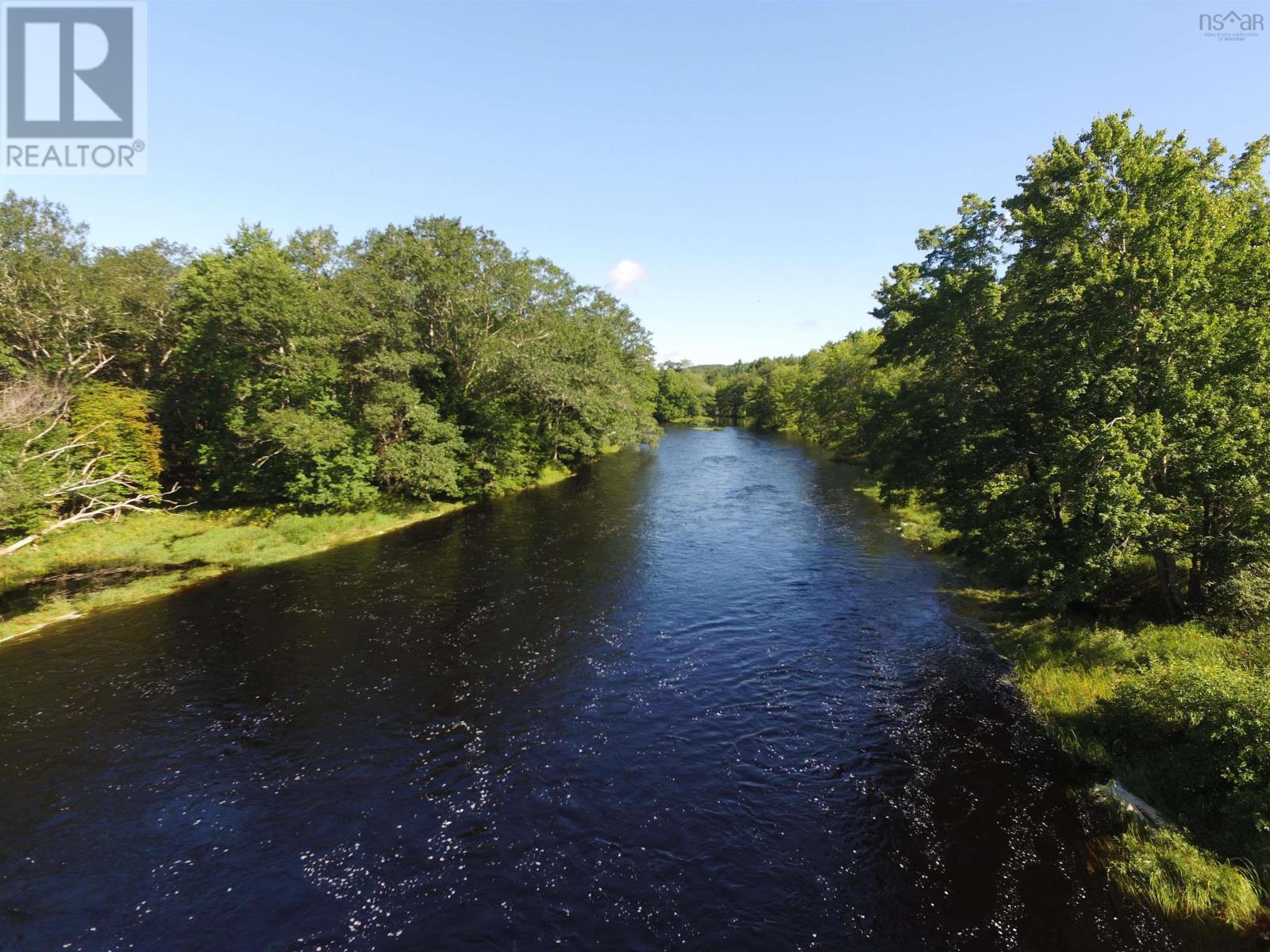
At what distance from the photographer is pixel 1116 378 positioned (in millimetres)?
17969

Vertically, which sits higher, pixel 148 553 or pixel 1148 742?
pixel 1148 742

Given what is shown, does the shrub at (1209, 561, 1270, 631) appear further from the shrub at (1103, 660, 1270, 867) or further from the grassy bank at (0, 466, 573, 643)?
the grassy bank at (0, 466, 573, 643)

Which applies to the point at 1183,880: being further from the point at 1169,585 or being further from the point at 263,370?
the point at 263,370

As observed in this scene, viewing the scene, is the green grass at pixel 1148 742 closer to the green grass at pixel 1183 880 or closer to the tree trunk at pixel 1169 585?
the green grass at pixel 1183 880

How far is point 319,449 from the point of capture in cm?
3994

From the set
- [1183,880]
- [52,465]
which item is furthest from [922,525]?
[52,465]

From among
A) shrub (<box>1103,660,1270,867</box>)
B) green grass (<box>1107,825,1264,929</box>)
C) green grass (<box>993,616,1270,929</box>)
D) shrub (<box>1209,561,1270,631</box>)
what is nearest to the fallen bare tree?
green grass (<box>1107,825,1264,929</box>)

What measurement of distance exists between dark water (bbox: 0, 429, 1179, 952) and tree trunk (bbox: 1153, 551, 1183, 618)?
6.79 metres

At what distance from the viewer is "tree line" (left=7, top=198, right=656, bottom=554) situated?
1383 inches

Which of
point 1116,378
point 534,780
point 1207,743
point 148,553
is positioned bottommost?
point 534,780

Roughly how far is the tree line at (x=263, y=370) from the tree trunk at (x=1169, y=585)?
43.4 m

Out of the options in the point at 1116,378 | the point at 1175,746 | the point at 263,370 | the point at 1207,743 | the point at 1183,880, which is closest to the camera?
the point at 1183,880

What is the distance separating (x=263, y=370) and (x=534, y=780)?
39132mm

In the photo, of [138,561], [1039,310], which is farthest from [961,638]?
[138,561]
